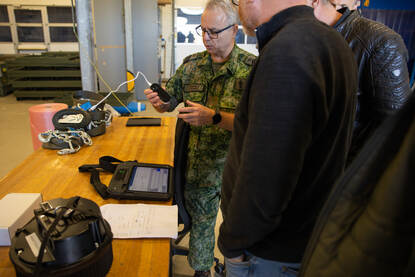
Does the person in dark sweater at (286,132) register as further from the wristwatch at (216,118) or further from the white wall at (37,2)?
the white wall at (37,2)

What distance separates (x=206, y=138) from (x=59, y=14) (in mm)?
10007

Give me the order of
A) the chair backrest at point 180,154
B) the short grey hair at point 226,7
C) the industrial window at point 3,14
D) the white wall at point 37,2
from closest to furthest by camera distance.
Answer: the chair backrest at point 180,154 → the short grey hair at point 226,7 → the white wall at point 37,2 → the industrial window at point 3,14

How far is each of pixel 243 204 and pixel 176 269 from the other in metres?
1.53

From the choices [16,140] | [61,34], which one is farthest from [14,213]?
[61,34]

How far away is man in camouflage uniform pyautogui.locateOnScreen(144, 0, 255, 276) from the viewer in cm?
152

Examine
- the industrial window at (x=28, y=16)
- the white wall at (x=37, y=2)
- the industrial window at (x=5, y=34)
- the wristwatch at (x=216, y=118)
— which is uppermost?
the white wall at (x=37, y=2)

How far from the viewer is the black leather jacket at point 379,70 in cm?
109

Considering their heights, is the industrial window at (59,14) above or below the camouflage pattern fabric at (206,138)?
above

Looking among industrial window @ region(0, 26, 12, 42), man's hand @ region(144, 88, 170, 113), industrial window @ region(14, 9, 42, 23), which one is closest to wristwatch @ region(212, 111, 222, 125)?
man's hand @ region(144, 88, 170, 113)

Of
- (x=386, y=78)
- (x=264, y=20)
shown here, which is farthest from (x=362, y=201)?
(x=386, y=78)

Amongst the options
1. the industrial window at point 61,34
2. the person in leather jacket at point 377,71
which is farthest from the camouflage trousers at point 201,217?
the industrial window at point 61,34

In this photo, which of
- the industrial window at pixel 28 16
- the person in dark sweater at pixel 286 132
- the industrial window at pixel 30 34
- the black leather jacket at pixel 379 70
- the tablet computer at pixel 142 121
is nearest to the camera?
the person in dark sweater at pixel 286 132

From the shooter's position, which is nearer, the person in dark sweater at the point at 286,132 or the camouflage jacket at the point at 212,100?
the person in dark sweater at the point at 286,132

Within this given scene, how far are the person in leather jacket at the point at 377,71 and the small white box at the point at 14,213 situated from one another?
124 centimetres
